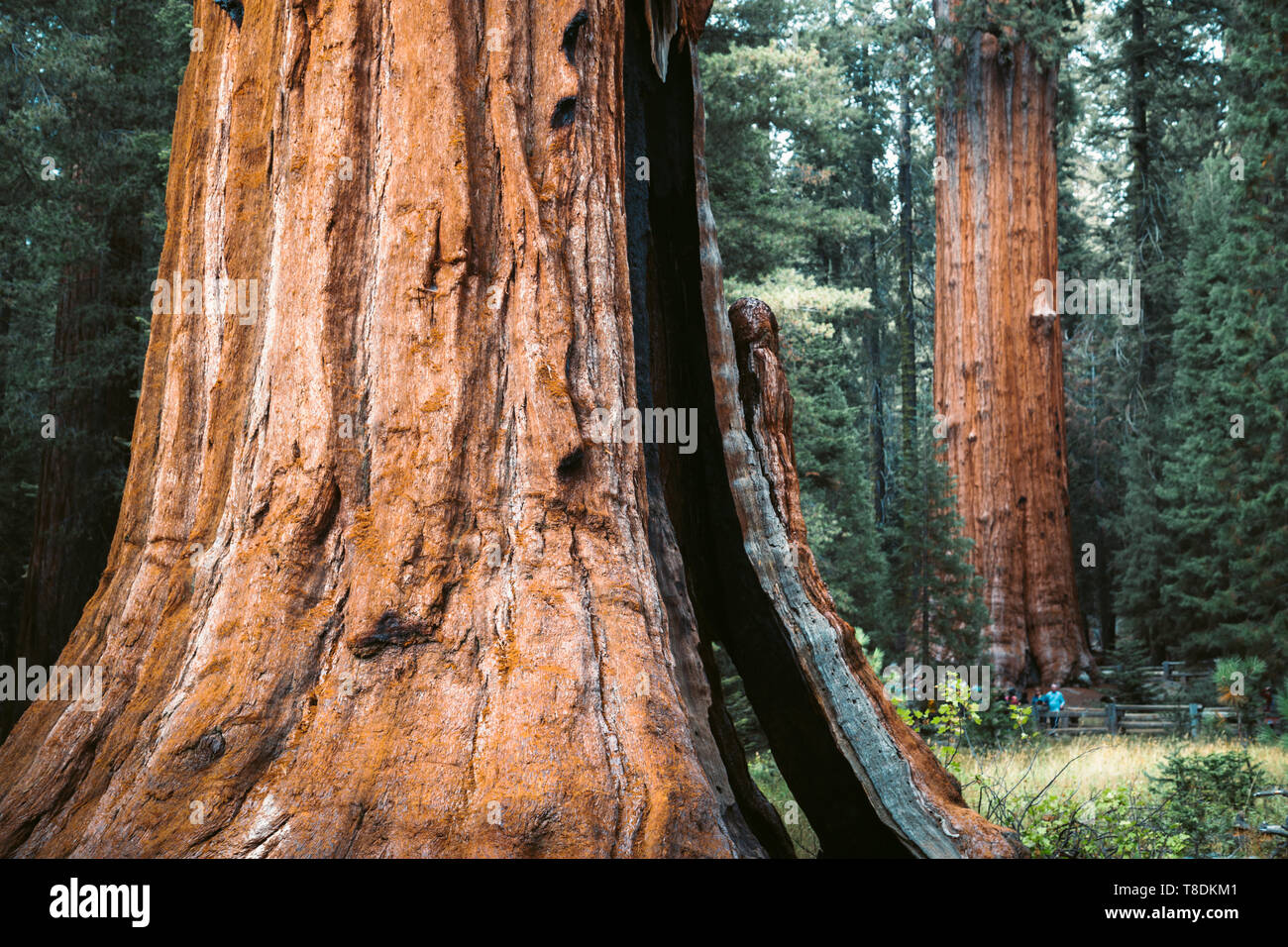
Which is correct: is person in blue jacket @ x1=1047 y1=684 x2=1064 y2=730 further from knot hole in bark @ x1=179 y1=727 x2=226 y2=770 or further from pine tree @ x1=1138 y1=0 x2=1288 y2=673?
knot hole in bark @ x1=179 y1=727 x2=226 y2=770

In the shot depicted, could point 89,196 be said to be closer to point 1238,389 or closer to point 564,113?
point 564,113

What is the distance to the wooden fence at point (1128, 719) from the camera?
1226cm

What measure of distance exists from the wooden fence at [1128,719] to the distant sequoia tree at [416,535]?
9251 millimetres

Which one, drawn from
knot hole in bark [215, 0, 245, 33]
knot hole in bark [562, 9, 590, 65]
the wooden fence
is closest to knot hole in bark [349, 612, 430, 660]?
knot hole in bark [562, 9, 590, 65]

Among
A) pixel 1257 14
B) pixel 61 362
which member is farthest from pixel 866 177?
pixel 61 362

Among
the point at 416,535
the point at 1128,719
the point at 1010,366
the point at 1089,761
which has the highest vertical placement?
the point at 1010,366

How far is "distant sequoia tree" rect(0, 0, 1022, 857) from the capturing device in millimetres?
2900

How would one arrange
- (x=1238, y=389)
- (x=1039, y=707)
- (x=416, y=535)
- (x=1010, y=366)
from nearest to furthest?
(x=416, y=535)
(x=1039, y=707)
(x=1010, y=366)
(x=1238, y=389)

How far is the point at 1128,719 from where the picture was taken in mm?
12727

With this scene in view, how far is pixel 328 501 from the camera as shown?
10.8 feet

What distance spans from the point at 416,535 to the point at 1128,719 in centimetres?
1208

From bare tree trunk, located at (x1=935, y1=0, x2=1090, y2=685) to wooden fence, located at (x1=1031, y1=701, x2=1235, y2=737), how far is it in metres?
1.13

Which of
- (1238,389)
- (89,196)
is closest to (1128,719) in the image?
(1238,389)
